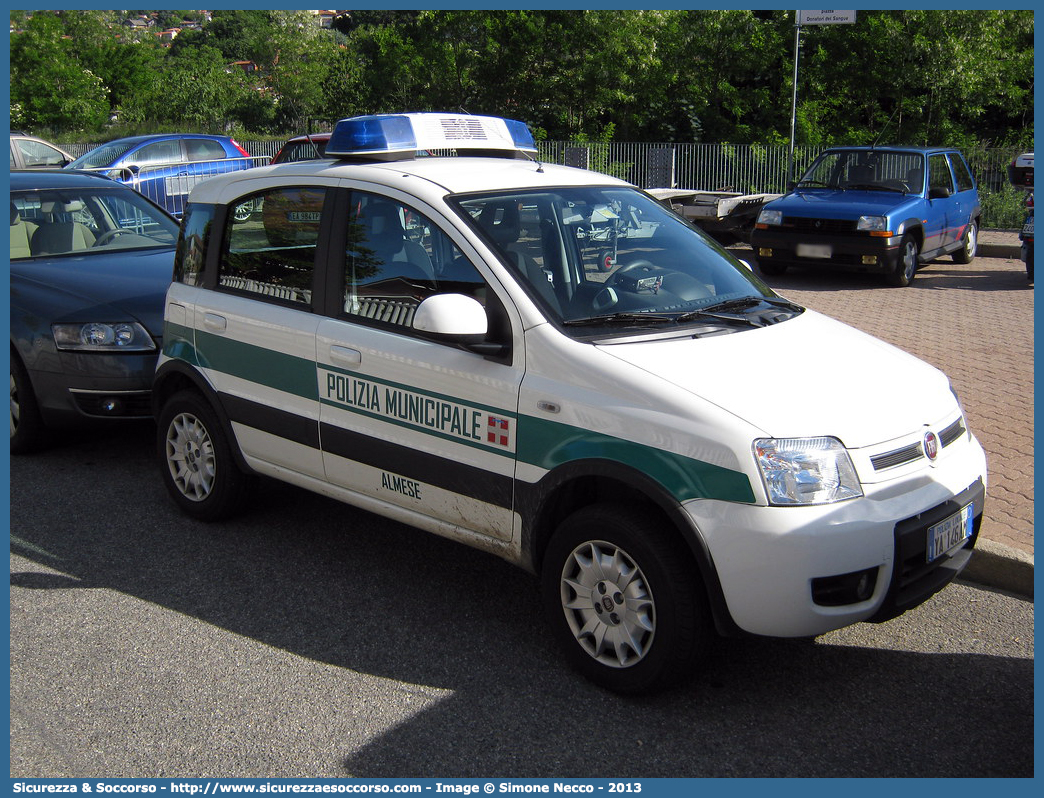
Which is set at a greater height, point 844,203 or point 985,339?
point 844,203

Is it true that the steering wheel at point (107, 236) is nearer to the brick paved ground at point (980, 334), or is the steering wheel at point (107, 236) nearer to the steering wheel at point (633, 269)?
the steering wheel at point (633, 269)

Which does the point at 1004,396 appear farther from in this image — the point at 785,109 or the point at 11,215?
the point at 785,109

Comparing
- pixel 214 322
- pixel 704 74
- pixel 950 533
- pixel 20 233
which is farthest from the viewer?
pixel 704 74

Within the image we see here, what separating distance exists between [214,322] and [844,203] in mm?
9901

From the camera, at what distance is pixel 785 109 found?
98.0ft

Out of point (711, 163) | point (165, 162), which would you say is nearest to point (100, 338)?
point (165, 162)

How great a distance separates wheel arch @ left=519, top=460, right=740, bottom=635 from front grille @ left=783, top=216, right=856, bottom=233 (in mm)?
10035

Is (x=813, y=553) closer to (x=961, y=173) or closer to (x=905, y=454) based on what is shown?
(x=905, y=454)

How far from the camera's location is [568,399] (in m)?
3.82

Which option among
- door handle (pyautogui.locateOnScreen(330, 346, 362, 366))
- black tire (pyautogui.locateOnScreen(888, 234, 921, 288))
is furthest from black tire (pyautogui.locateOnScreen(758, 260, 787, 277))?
door handle (pyautogui.locateOnScreen(330, 346, 362, 366))

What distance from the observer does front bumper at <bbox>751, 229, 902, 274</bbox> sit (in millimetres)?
12750

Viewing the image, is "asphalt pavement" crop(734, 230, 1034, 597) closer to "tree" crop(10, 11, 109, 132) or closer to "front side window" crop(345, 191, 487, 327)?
"front side window" crop(345, 191, 487, 327)

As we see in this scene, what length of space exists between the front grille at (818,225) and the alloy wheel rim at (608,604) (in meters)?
10.2

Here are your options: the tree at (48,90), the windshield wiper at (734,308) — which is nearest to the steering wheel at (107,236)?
the windshield wiper at (734,308)
